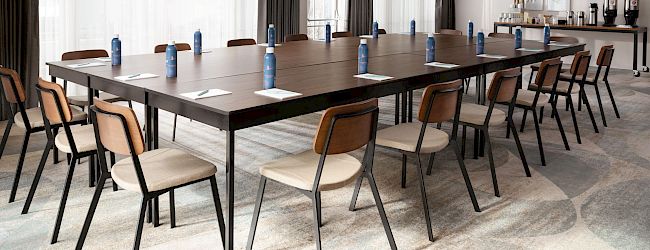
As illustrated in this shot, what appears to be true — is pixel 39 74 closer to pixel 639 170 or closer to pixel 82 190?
pixel 82 190

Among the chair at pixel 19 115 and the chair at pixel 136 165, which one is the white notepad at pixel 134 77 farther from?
the chair at pixel 136 165

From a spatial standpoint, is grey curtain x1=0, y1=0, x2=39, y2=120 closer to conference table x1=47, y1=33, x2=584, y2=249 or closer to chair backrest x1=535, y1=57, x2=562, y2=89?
conference table x1=47, y1=33, x2=584, y2=249

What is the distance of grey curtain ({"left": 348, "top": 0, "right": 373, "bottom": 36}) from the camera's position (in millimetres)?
8695

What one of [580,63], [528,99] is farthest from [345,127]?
[580,63]

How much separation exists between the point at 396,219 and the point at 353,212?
0.75 feet

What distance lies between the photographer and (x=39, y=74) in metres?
5.78

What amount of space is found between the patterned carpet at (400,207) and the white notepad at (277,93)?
0.68m

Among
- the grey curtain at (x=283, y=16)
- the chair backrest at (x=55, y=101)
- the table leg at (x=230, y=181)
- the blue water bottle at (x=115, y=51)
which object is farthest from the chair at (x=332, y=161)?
the grey curtain at (x=283, y=16)

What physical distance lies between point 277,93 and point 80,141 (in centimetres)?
107

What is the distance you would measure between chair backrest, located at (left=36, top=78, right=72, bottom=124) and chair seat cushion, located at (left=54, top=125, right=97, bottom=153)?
0.13 metres

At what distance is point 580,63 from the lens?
5055 mm

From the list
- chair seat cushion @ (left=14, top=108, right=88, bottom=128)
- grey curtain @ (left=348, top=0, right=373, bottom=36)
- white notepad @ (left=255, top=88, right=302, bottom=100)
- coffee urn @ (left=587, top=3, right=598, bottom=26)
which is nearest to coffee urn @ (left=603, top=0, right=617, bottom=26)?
coffee urn @ (left=587, top=3, right=598, bottom=26)

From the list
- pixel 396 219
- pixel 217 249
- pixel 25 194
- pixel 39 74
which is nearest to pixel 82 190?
pixel 25 194

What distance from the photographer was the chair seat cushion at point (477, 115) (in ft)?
12.7
